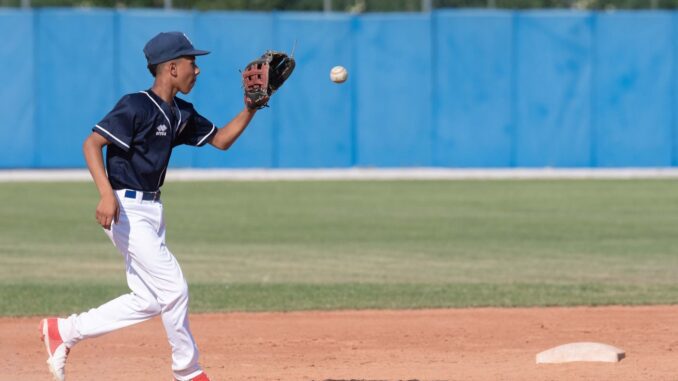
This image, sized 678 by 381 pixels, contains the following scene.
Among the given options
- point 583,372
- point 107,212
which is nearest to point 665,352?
point 583,372

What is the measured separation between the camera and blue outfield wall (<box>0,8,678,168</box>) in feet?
82.0

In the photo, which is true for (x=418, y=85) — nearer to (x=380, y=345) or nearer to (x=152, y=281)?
(x=380, y=345)

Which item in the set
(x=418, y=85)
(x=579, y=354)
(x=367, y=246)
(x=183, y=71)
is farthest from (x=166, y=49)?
(x=418, y=85)

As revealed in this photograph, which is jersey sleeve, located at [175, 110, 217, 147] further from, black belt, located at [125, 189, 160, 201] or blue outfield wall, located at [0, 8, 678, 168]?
blue outfield wall, located at [0, 8, 678, 168]

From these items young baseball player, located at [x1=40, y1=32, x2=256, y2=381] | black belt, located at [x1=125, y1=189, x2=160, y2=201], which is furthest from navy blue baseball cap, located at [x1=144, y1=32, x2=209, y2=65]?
black belt, located at [x1=125, y1=189, x2=160, y2=201]

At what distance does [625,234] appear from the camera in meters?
14.7

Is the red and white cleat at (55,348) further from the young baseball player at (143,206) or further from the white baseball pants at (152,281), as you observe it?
the white baseball pants at (152,281)

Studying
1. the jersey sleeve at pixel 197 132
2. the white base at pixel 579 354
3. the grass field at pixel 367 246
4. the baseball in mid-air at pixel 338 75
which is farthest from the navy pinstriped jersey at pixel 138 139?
the grass field at pixel 367 246

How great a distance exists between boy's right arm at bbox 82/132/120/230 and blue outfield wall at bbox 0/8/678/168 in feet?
63.4

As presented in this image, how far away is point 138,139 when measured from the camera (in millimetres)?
5727

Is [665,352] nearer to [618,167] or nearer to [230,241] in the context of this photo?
[230,241]

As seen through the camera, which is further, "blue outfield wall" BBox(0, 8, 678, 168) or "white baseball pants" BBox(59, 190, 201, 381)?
"blue outfield wall" BBox(0, 8, 678, 168)

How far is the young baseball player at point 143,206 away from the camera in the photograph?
566cm

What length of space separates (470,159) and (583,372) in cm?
1887
